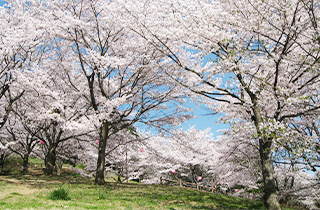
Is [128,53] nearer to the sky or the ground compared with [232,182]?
nearer to the sky

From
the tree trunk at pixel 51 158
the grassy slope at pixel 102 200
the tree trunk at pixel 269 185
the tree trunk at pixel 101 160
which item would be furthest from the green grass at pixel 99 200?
the tree trunk at pixel 51 158

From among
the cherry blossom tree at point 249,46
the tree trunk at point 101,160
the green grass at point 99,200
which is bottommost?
the green grass at point 99,200

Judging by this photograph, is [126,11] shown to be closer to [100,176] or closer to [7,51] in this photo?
[7,51]

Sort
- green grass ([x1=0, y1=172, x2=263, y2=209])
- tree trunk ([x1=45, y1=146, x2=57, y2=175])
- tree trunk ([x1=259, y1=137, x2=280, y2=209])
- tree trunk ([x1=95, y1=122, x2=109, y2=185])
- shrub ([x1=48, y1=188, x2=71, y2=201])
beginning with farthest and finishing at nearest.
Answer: tree trunk ([x1=45, y1=146, x2=57, y2=175]), tree trunk ([x1=95, y1=122, x2=109, y2=185]), tree trunk ([x1=259, y1=137, x2=280, y2=209]), shrub ([x1=48, y1=188, x2=71, y2=201]), green grass ([x1=0, y1=172, x2=263, y2=209])

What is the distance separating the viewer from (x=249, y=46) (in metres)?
8.86

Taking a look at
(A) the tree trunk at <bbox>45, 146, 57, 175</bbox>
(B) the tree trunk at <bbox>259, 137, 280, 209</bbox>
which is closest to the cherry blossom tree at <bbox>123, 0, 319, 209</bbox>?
(B) the tree trunk at <bbox>259, 137, 280, 209</bbox>

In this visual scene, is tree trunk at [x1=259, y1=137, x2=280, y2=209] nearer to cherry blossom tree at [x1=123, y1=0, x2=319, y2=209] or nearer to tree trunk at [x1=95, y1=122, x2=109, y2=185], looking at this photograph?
cherry blossom tree at [x1=123, y1=0, x2=319, y2=209]

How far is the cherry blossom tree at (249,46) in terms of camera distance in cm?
770

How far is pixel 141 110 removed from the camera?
507 inches

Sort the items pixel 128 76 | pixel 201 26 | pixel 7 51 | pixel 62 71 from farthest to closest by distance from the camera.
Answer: pixel 62 71 < pixel 128 76 < pixel 7 51 < pixel 201 26

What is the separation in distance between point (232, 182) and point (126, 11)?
535 inches

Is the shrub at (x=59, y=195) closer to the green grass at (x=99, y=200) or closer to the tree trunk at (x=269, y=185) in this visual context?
the green grass at (x=99, y=200)

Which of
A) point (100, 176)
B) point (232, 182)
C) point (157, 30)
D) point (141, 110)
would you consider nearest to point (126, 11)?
point (157, 30)

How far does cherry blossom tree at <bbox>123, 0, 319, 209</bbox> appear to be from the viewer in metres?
7.70
